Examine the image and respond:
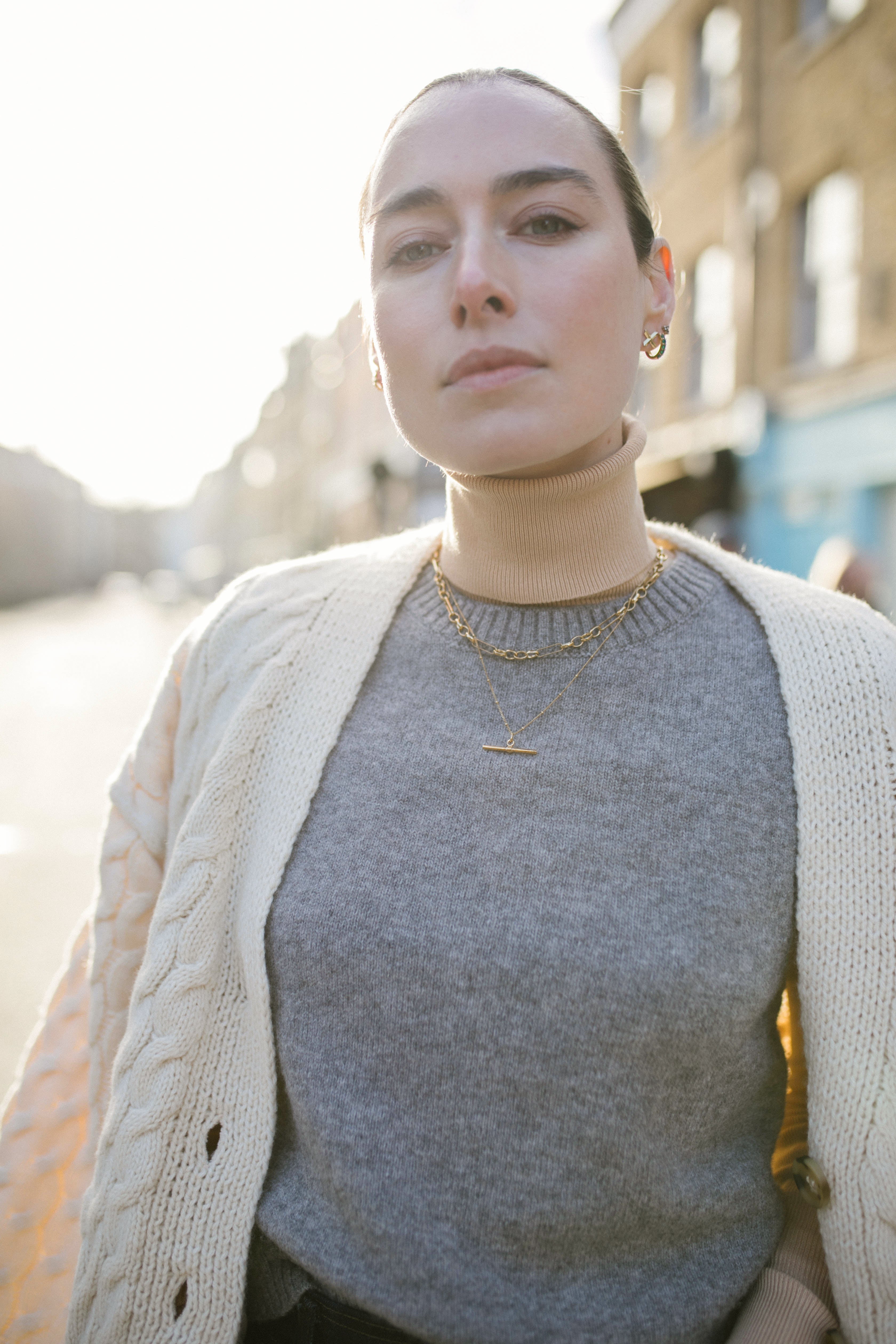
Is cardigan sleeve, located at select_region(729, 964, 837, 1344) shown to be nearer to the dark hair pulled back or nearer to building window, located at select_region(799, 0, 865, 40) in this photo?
the dark hair pulled back

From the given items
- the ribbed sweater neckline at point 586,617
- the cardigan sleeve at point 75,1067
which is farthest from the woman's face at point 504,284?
the cardigan sleeve at point 75,1067

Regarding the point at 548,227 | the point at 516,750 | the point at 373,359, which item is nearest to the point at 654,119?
the point at 373,359

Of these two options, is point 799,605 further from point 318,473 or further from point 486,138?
point 318,473

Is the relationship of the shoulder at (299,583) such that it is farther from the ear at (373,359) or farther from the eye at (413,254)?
the eye at (413,254)

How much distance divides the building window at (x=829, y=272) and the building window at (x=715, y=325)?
2.72ft

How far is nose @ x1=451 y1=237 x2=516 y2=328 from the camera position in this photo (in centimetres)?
138

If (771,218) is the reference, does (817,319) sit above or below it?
below

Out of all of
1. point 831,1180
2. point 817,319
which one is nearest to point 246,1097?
point 831,1180

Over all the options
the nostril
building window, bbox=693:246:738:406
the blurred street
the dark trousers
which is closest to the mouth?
the nostril

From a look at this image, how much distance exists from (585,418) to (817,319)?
9709 mm

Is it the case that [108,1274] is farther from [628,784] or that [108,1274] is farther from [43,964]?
[43,964]

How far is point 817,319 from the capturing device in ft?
31.8

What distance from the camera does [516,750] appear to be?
1447mm

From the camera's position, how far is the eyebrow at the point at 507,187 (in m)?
1.41
